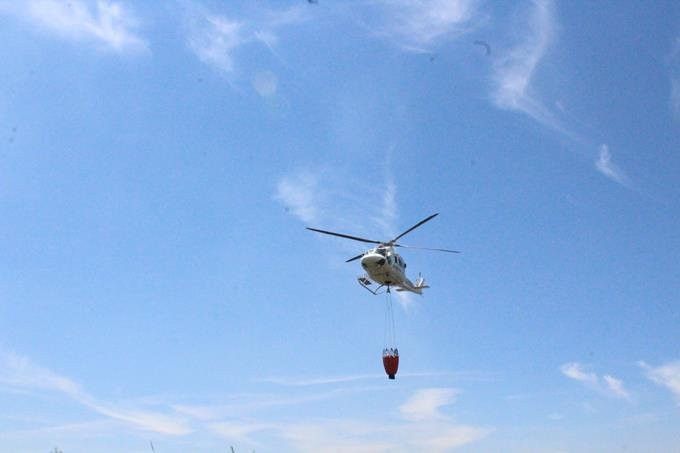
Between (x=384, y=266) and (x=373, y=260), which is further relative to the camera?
(x=384, y=266)

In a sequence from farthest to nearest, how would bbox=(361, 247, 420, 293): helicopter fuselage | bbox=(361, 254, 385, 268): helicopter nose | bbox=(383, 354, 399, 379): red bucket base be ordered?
bbox=(361, 247, 420, 293): helicopter fuselage → bbox=(361, 254, 385, 268): helicopter nose → bbox=(383, 354, 399, 379): red bucket base

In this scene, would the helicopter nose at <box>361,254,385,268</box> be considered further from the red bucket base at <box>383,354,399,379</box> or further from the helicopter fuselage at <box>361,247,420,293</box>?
the red bucket base at <box>383,354,399,379</box>

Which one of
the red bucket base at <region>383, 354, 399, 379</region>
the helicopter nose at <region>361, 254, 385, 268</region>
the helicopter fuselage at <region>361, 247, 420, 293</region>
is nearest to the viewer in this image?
the red bucket base at <region>383, 354, 399, 379</region>

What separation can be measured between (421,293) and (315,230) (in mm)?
12436

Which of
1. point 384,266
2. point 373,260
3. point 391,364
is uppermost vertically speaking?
point 373,260

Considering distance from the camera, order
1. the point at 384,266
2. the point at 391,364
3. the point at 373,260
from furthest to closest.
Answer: the point at 384,266 → the point at 373,260 → the point at 391,364

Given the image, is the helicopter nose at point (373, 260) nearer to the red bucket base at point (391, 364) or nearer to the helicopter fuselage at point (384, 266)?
the helicopter fuselage at point (384, 266)

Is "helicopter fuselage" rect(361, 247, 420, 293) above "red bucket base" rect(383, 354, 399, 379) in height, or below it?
above

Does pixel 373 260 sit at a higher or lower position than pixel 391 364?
higher

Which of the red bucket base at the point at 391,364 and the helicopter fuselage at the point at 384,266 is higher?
the helicopter fuselage at the point at 384,266

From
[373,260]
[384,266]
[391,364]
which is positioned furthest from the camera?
[384,266]

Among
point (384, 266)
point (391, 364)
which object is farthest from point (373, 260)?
point (391, 364)

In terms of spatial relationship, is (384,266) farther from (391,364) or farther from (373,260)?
(391,364)

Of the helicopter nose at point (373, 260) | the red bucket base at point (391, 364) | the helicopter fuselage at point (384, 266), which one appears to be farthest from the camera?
the helicopter fuselage at point (384, 266)
